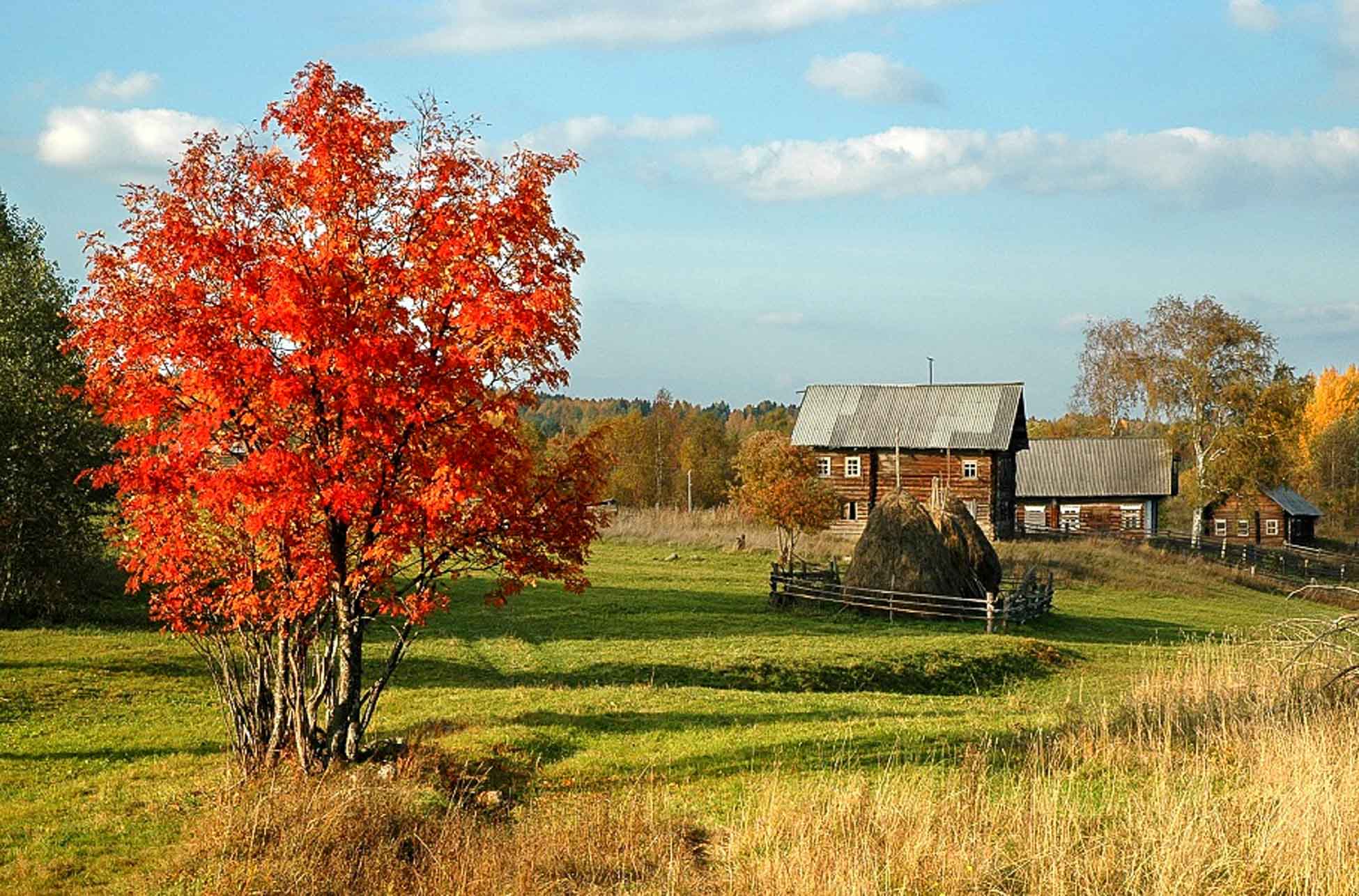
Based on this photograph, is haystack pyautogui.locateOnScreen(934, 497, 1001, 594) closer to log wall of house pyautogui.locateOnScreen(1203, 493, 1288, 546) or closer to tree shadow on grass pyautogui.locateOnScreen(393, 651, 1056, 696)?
tree shadow on grass pyautogui.locateOnScreen(393, 651, 1056, 696)

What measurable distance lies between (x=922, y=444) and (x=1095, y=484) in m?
14.2

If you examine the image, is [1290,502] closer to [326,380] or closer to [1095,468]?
[1095,468]

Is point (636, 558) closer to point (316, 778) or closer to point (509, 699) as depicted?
point (509, 699)

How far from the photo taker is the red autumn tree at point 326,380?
11.4m

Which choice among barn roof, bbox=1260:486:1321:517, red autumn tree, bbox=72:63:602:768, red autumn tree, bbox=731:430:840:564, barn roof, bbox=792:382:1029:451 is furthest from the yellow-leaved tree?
red autumn tree, bbox=72:63:602:768

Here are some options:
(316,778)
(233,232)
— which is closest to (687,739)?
(316,778)

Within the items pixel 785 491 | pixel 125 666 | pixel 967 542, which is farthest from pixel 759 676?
pixel 785 491

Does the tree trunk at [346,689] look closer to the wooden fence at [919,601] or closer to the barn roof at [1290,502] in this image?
the wooden fence at [919,601]

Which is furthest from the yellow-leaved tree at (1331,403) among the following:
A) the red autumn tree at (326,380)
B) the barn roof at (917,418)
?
the red autumn tree at (326,380)

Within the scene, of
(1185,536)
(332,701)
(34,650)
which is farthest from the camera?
(1185,536)

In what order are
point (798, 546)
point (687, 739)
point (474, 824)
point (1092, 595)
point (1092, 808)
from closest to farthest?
1. point (1092, 808)
2. point (474, 824)
3. point (687, 739)
4. point (1092, 595)
5. point (798, 546)

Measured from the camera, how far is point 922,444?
5394 cm

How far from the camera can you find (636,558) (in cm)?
4391

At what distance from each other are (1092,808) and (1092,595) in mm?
31127
